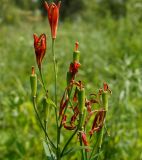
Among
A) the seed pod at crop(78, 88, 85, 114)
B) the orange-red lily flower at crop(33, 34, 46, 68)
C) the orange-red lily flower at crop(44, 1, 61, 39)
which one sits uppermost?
the orange-red lily flower at crop(44, 1, 61, 39)

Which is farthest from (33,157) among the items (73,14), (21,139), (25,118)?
(73,14)

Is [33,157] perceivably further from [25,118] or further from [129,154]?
[129,154]

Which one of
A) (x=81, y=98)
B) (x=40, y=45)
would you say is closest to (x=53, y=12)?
(x=40, y=45)

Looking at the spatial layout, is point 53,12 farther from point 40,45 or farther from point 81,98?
point 81,98

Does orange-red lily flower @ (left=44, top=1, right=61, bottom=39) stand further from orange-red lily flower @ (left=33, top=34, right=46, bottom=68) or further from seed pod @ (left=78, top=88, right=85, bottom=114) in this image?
seed pod @ (left=78, top=88, right=85, bottom=114)

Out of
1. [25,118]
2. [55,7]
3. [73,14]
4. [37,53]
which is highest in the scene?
[73,14]

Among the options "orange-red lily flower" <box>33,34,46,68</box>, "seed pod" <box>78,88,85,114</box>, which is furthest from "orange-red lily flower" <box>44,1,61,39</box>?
"seed pod" <box>78,88,85,114</box>

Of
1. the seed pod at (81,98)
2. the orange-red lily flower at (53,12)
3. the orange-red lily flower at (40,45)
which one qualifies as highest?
the orange-red lily flower at (53,12)

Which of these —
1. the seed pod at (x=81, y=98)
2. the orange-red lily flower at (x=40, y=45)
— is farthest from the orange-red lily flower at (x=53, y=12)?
the seed pod at (x=81, y=98)

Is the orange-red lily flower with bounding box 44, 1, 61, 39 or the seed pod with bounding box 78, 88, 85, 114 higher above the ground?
the orange-red lily flower with bounding box 44, 1, 61, 39

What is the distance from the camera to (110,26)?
798 centimetres

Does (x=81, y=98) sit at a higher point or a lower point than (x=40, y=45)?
lower

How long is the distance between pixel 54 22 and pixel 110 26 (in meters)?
6.86

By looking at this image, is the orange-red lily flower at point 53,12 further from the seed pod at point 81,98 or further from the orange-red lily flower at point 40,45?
the seed pod at point 81,98
